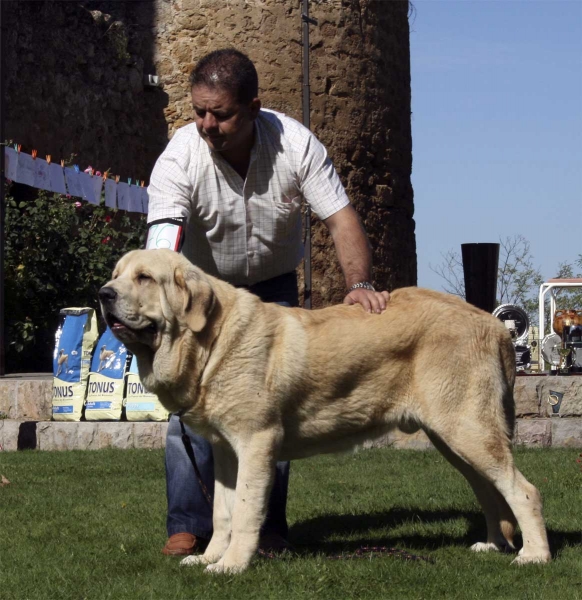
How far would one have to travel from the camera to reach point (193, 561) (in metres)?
4.63

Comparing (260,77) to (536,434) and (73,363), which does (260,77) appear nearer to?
(73,363)

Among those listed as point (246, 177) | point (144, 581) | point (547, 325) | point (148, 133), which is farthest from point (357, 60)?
point (144, 581)

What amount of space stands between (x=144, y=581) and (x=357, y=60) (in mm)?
12759

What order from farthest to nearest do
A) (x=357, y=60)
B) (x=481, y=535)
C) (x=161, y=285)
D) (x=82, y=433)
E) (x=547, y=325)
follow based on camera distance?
(x=547, y=325) → (x=357, y=60) → (x=82, y=433) → (x=481, y=535) → (x=161, y=285)

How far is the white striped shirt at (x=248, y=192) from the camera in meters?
4.87

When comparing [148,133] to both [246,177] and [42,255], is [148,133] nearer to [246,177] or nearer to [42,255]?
[42,255]

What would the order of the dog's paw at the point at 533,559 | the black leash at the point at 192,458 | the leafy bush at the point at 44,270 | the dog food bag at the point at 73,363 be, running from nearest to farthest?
the dog's paw at the point at 533,559 < the black leash at the point at 192,458 < the dog food bag at the point at 73,363 < the leafy bush at the point at 44,270

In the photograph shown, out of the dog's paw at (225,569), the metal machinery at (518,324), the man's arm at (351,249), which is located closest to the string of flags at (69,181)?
the metal machinery at (518,324)

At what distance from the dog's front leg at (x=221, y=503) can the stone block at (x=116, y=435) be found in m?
4.09

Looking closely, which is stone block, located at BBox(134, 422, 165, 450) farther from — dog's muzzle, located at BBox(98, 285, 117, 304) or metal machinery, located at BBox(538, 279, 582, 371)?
dog's muzzle, located at BBox(98, 285, 117, 304)

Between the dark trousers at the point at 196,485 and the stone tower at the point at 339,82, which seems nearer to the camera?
the dark trousers at the point at 196,485

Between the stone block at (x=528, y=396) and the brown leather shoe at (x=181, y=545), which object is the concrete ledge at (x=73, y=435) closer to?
the stone block at (x=528, y=396)

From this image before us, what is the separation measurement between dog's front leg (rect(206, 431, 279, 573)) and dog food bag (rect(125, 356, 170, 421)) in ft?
14.8

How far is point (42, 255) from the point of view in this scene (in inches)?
484
